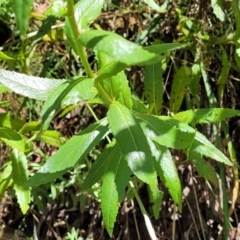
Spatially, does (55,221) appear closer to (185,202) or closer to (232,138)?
(185,202)

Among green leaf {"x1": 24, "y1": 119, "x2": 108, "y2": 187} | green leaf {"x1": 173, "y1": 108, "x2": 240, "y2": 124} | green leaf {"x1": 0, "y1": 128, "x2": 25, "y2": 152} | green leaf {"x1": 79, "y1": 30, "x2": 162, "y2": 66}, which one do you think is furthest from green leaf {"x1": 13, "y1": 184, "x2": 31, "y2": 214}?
green leaf {"x1": 79, "y1": 30, "x2": 162, "y2": 66}

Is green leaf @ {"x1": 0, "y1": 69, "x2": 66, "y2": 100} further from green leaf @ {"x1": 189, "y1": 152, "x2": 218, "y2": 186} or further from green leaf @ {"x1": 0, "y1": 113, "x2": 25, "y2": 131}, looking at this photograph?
green leaf @ {"x1": 189, "y1": 152, "x2": 218, "y2": 186}

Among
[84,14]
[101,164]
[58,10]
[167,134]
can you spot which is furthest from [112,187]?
[58,10]

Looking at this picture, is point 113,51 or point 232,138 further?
point 232,138

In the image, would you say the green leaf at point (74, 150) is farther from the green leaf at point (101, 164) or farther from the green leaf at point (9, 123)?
the green leaf at point (9, 123)

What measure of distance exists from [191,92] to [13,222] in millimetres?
974

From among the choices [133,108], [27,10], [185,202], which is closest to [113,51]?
[27,10]

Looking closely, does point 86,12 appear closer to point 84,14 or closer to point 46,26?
point 84,14

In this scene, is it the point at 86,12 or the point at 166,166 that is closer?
the point at 86,12

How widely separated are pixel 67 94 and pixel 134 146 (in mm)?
211

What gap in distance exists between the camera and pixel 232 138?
7.34 feet

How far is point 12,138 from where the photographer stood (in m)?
1.64

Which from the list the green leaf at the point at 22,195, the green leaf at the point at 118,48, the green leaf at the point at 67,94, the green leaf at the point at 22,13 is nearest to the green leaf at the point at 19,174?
the green leaf at the point at 22,195

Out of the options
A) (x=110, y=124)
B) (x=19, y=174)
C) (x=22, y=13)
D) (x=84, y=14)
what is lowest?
(x=19, y=174)
